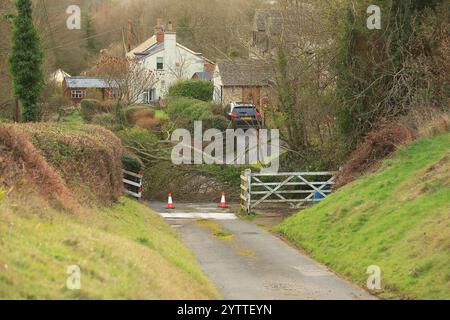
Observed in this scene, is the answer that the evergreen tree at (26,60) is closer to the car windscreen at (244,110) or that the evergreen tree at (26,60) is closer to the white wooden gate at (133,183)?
the white wooden gate at (133,183)

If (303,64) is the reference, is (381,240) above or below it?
below

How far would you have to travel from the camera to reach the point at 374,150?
2836 cm

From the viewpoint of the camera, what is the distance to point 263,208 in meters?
34.2

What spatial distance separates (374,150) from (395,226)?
9.26 meters

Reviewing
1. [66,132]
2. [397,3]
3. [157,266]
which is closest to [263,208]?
[397,3]

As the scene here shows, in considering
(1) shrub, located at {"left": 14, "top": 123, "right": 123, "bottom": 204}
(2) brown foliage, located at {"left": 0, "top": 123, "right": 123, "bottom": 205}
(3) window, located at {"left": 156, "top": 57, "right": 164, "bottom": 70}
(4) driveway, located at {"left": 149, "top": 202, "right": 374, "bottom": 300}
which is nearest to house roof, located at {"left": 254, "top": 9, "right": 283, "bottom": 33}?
(4) driveway, located at {"left": 149, "top": 202, "right": 374, "bottom": 300}

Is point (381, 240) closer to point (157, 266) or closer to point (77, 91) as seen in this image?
point (157, 266)

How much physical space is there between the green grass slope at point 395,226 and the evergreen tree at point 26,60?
15273mm

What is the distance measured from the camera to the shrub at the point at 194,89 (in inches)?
2361

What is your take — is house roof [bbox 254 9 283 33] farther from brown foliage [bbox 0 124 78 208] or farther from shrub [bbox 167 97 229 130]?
brown foliage [bbox 0 124 78 208]

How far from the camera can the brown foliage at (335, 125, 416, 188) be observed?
27641mm

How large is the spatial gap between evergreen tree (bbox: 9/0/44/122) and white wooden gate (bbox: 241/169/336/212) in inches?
427

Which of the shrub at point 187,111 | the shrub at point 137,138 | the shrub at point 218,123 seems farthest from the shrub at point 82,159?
the shrub at point 218,123

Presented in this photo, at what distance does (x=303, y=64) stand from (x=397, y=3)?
6240 millimetres
